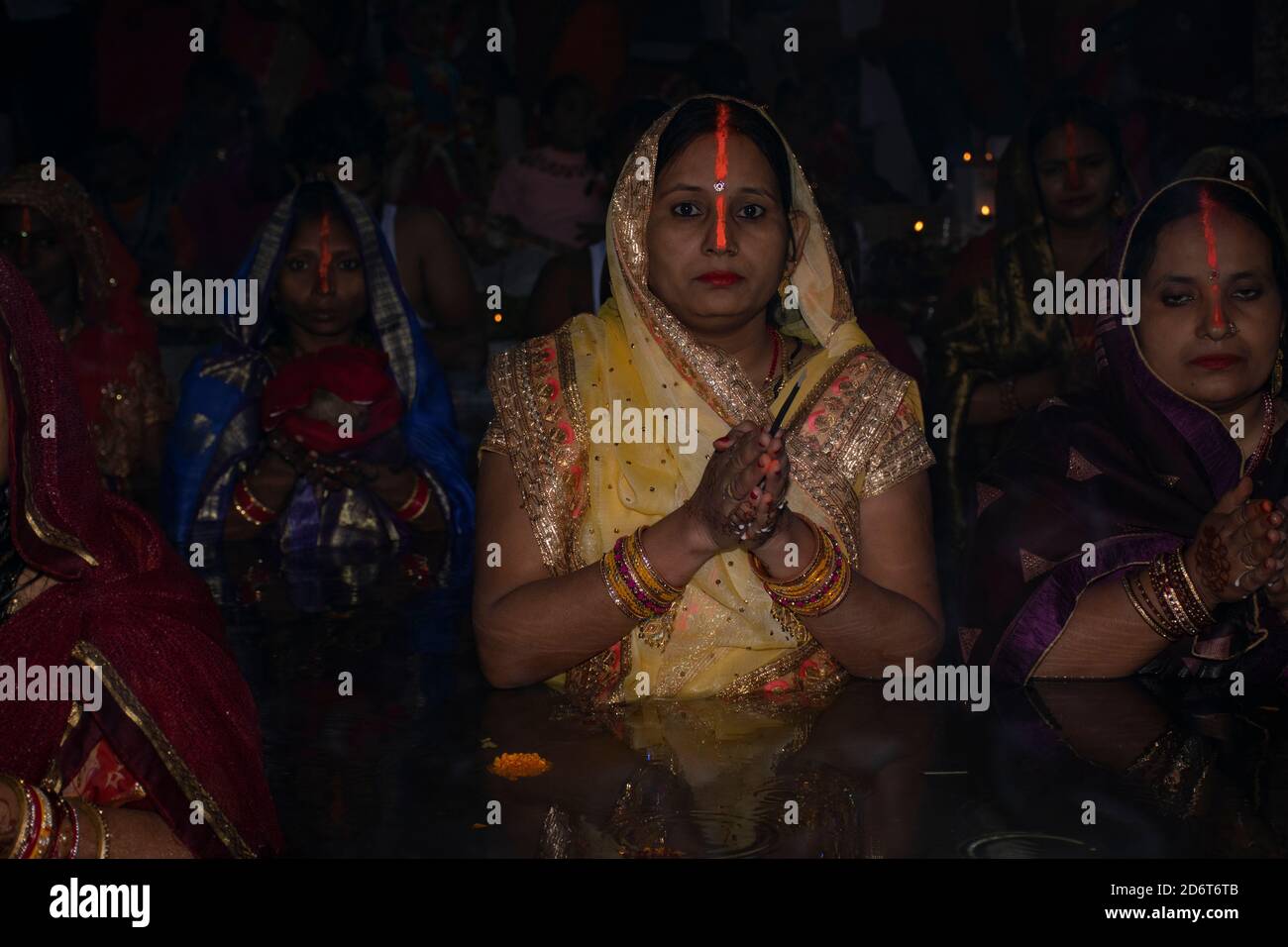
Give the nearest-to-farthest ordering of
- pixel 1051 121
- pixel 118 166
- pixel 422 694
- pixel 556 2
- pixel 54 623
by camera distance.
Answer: pixel 54 623 → pixel 422 694 → pixel 1051 121 → pixel 118 166 → pixel 556 2

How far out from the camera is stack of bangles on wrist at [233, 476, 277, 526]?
5.92 meters

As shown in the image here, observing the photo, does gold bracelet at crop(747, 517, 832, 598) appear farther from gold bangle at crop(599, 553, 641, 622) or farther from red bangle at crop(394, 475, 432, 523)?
red bangle at crop(394, 475, 432, 523)

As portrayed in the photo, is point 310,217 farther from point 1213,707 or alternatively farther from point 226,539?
point 1213,707

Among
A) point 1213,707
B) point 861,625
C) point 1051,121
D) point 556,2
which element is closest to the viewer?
point 861,625

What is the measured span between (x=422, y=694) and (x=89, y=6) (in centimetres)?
698

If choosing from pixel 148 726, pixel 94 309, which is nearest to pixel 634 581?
pixel 148 726

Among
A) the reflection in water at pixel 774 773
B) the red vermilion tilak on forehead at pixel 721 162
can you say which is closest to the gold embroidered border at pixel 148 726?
the reflection in water at pixel 774 773

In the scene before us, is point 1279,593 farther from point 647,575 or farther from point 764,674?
point 647,575

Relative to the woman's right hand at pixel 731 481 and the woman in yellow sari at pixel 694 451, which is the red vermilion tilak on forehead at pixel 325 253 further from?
the woman's right hand at pixel 731 481

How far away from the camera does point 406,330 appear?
6.17m

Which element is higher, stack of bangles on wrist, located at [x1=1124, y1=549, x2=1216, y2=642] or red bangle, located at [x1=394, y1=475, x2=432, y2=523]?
red bangle, located at [x1=394, y1=475, x2=432, y2=523]

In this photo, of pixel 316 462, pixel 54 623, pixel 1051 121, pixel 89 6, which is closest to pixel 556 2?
pixel 89 6

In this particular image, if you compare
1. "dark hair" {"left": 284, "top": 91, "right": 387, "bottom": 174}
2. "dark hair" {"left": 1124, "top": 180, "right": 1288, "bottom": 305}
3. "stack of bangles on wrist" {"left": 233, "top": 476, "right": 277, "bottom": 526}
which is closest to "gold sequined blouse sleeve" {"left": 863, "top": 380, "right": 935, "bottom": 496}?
"dark hair" {"left": 1124, "top": 180, "right": 1288, "bottom": 305}

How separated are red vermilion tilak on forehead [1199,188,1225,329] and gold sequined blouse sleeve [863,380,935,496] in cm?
72
